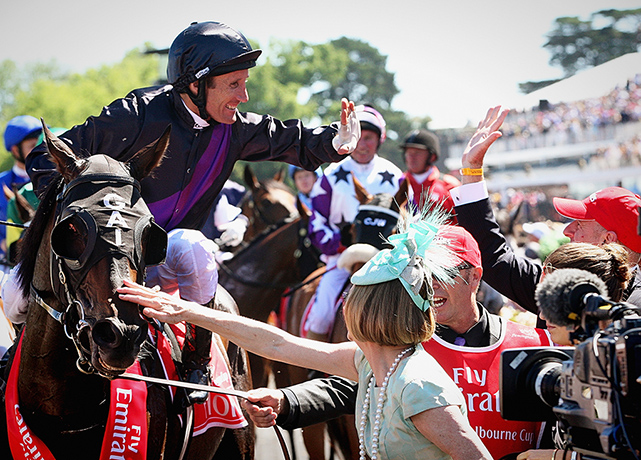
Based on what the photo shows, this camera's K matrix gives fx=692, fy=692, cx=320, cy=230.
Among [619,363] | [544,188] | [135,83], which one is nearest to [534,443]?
[619,363]

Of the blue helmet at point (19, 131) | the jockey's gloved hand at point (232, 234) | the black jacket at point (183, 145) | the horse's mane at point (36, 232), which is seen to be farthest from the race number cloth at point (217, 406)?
the blue helmet at point (19, 131)

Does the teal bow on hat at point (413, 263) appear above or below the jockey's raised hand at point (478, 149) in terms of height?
below

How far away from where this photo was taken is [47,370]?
107 inches

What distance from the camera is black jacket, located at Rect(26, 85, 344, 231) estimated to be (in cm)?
326

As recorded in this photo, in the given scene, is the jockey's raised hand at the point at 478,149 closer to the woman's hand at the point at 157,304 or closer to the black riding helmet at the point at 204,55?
the black riding helmet at the point at 204,55

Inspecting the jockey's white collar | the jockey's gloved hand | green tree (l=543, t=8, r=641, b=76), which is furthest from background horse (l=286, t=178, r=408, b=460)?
green tree (l=543, t=8, r=641, b=76)

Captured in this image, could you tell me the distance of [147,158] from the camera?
290 centimetres

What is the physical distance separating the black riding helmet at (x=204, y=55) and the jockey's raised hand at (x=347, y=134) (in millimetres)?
531

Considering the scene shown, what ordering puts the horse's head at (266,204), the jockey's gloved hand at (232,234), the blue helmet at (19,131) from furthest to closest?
1. the horse's head at (266,204)
2. the blue helmet at (19,131)
3. the jockey's gloved hand at (232,234)

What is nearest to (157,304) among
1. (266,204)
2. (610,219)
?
(610,219)

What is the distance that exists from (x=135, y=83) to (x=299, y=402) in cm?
5272

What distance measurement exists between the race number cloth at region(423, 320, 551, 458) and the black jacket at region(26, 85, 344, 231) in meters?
1.33

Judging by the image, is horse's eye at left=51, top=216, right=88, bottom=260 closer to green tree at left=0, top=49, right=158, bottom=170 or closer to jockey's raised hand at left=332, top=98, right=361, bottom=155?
jockey's raised hand at left=332, top=98, right=361, bottom=155

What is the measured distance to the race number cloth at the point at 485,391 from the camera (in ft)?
8.59
